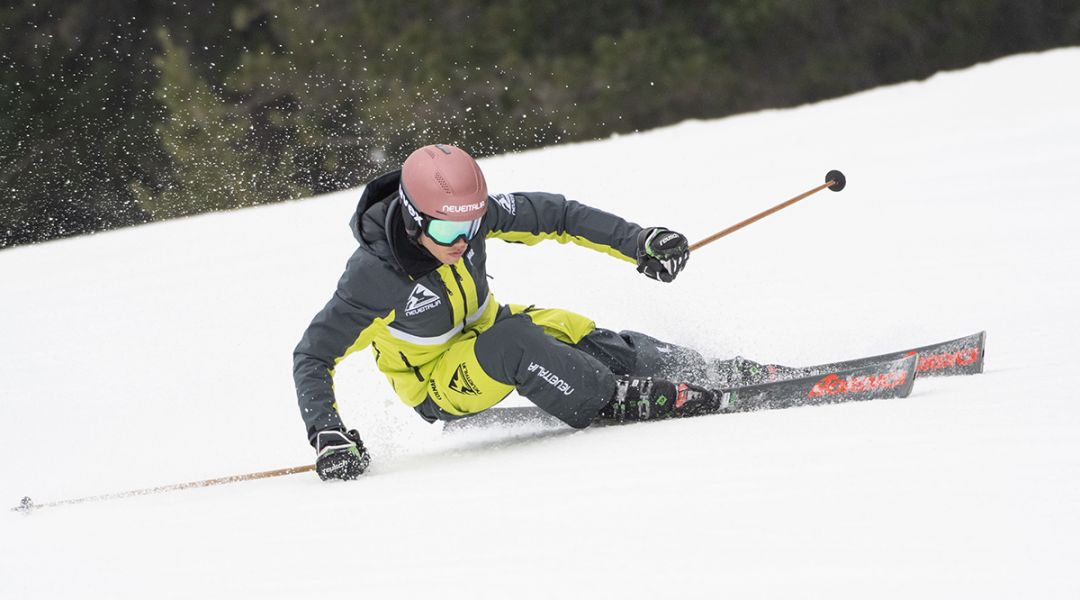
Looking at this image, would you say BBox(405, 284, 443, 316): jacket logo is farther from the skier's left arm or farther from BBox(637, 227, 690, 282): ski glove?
BBox(637, 227, 690, 282): ski glove

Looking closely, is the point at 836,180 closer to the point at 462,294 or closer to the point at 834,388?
the point at 834,388

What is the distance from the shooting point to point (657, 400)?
3.46 meters

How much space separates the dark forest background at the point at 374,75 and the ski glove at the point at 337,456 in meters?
9.44

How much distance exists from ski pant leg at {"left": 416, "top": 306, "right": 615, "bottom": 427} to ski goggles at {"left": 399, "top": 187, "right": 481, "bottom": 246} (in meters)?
0.32

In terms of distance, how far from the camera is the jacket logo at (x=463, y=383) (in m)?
3.51

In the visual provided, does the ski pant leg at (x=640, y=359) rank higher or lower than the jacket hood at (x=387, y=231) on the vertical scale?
lower

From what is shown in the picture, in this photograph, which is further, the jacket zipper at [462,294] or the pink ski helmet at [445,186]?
the jacket zipper at [462,294]

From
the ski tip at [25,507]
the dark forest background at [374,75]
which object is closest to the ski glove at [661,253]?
the ski tip at [25,507]

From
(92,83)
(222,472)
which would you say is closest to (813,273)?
(222,472)

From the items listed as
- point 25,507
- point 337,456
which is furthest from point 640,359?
point 25,507

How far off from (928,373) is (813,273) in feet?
6.71

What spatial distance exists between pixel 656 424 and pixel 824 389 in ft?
1.61

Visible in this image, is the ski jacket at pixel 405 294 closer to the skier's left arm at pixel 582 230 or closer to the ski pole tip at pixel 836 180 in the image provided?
the skier's left arm at pixel 582 230

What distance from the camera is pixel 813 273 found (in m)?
5.51
